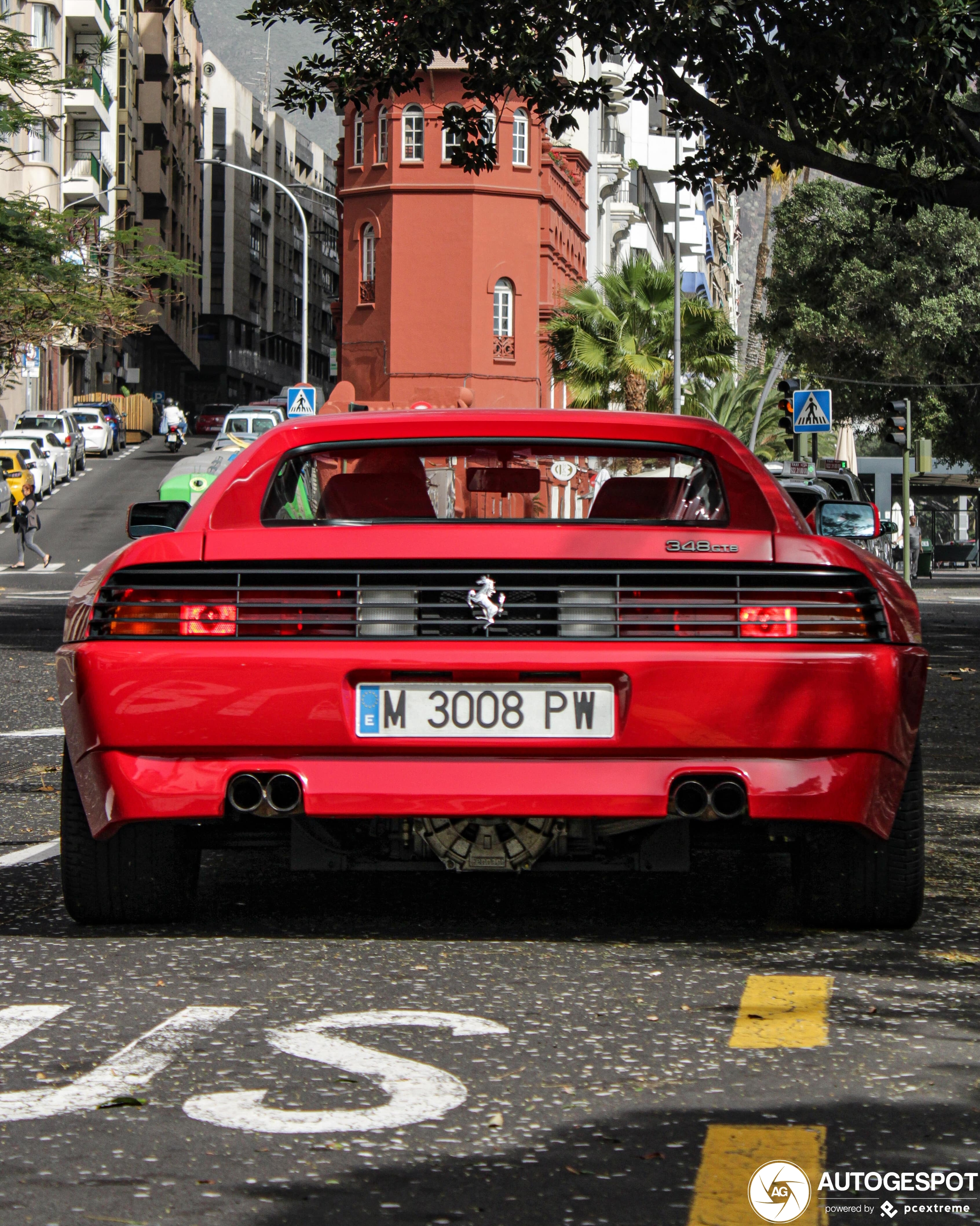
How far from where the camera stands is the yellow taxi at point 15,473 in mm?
38656

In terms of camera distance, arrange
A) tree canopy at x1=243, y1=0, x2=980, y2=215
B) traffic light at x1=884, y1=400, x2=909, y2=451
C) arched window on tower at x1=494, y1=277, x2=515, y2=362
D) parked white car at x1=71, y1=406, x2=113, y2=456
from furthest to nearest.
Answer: parked white car at x1=71, y1=406, x2=113, y2=456
arched window on tower at x1=494, y1=277, x2=515, y2=362
traffic light at x1=884, y1=400, x2=909, y2=451
tree canopy at x1=243, y1=0, x2=980, y2=215

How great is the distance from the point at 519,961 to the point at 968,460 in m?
48.0

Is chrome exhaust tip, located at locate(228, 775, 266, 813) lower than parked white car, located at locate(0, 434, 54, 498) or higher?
lower

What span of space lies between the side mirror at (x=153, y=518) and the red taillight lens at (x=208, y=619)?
1498 mm

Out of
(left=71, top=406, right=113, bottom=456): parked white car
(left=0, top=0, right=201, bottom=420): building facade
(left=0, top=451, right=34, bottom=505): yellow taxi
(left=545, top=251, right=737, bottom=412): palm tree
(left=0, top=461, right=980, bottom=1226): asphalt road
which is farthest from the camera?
(left=0, top=0, right=201, bottom=420): building facade

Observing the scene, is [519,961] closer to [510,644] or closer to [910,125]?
[510,644]

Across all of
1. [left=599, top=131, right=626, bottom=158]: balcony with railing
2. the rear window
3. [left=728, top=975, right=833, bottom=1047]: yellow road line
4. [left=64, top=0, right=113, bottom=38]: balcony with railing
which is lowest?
[left=728, top=975, right=833, bottom=1047]: yellow road line

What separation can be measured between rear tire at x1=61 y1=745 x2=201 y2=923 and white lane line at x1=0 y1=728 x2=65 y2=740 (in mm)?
5727

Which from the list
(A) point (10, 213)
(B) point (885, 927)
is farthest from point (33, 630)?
(B) point (885, 927)

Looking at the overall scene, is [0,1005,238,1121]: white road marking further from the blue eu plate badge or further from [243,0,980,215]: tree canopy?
[243,0,980,215]: tree canopy

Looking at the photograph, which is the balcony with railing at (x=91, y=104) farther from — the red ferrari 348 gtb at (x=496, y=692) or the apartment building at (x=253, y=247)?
the red ferrari 348 gtb at (x=496, y=692)

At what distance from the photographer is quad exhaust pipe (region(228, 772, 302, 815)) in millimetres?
5098

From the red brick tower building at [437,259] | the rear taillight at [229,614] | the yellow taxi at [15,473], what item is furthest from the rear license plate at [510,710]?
the red brick tower building at [437,259]

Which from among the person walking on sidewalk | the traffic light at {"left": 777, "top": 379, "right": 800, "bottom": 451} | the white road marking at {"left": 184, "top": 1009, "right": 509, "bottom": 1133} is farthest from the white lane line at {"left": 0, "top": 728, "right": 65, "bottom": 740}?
the person walking on sidewalk
